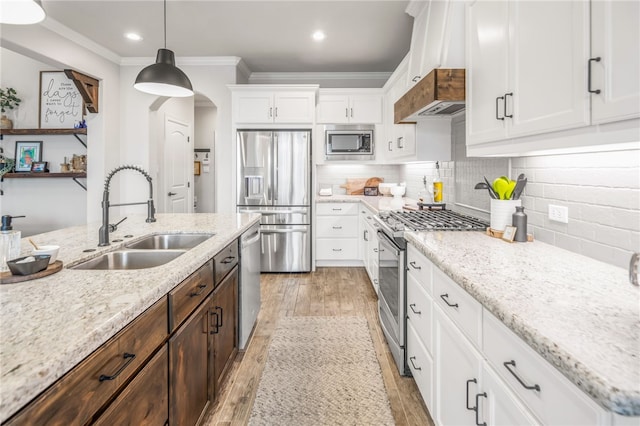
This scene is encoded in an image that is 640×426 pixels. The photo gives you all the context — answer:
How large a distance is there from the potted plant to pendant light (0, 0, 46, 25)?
3789 mm

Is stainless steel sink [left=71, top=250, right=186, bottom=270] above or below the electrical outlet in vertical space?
below

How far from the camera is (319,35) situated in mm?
3828

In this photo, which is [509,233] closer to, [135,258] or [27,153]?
[135,258]

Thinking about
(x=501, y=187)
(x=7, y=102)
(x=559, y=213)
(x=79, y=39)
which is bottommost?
(x=559, y=213)

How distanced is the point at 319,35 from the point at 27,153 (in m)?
3.93

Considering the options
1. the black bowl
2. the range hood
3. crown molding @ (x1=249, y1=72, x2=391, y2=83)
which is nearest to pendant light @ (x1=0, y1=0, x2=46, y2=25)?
the black bowl

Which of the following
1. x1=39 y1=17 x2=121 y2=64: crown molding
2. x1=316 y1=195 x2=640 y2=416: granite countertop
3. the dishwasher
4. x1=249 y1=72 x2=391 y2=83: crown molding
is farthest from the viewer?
x1=249 y1=72 x2=391 y2=83: crown molding

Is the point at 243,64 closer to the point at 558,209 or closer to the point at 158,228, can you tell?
the point at 158,228

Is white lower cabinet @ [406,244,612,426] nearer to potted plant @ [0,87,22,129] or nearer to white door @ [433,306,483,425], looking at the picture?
white door @ [433,306,483,425]

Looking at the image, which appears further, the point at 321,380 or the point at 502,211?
the point at 321,380

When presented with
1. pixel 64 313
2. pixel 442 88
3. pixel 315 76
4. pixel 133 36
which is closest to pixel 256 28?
pixel 133 36

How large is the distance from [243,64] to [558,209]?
427cm

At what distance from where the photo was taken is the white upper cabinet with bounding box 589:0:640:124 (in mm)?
904

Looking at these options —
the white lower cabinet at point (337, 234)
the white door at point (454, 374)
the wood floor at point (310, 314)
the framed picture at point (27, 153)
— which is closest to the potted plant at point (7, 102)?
the framed picture at point (27, 153)
